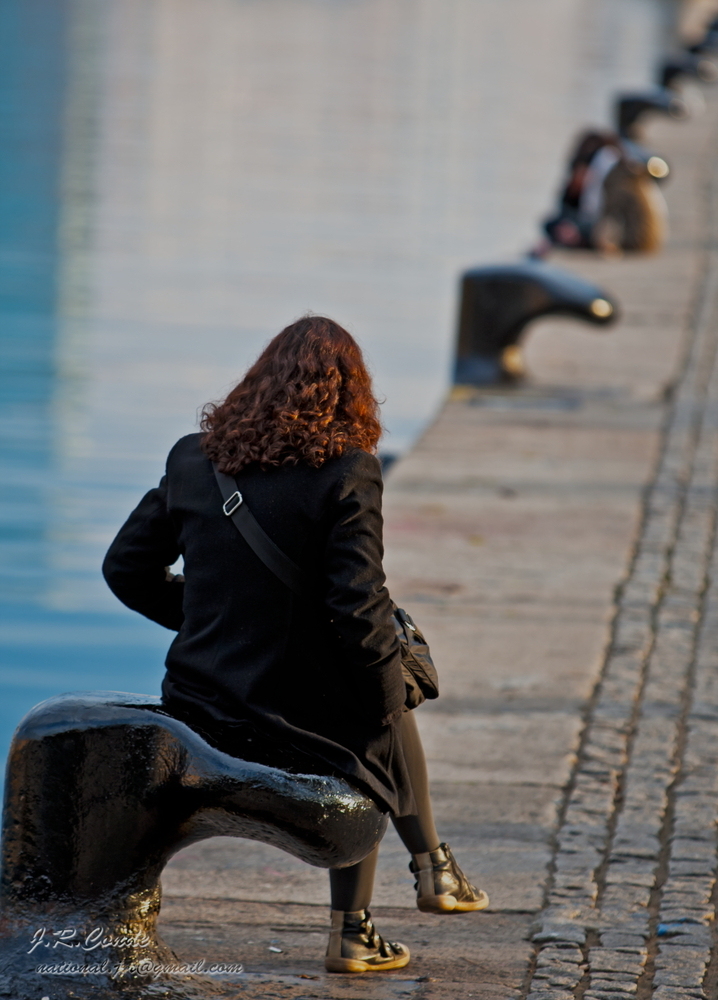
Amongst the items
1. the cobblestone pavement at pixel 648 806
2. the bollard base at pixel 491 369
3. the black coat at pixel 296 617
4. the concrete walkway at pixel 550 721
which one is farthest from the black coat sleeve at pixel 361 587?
the bollard base at pixel 491 369

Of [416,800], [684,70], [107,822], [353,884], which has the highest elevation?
[684,70]

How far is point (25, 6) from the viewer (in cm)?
4750

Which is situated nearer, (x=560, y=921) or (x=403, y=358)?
(x=560, y=921)

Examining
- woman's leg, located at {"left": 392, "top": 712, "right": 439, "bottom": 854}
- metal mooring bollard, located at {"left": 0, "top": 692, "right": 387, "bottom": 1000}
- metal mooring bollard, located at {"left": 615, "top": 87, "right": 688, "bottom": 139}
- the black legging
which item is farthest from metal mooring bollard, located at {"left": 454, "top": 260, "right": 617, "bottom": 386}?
metal mooring bollard, located at {"left": 615, "top": 87, "right": 688, "bottom": 139}

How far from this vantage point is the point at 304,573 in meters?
3.56

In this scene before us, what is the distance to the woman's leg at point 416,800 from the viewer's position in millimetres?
3918

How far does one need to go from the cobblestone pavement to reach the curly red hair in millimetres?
1474

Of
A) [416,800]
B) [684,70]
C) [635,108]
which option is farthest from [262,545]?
[684,70]

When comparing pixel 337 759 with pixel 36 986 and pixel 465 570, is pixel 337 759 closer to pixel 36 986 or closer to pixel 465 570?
pixel 36 986

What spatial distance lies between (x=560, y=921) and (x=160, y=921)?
1091 millimetres

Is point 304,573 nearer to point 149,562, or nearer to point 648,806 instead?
point 149,562

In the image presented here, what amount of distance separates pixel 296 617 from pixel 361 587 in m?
0.19

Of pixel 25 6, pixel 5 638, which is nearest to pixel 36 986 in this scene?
pixel 5 638

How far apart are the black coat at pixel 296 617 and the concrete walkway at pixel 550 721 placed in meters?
0.70
